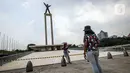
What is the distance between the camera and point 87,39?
4184mm

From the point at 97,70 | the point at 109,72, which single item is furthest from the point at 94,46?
the point at 109,72

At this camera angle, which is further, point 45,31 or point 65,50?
point 45,31

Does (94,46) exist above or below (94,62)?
above

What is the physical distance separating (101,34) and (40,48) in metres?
90.2

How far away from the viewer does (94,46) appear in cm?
411

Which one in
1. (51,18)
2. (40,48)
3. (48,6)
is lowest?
(40,48)

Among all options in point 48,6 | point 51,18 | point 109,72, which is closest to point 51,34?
point 51,18

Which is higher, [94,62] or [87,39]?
[87,39]

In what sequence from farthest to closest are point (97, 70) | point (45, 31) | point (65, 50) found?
point (45, 31) < point (65, 50) < point (97, 70)

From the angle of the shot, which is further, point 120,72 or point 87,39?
point 120,72

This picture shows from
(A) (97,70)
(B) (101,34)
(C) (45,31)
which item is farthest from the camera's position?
(B) (101,34)

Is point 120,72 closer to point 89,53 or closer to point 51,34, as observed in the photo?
point 89,53

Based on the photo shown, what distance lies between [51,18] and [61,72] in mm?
65598

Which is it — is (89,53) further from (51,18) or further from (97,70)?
(51,18)
